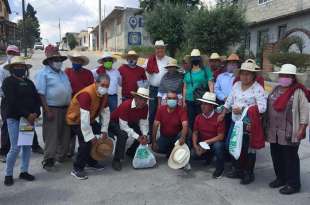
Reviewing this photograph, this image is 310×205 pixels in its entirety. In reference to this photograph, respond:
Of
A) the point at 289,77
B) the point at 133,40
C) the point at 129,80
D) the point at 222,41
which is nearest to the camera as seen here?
the point at 289,77

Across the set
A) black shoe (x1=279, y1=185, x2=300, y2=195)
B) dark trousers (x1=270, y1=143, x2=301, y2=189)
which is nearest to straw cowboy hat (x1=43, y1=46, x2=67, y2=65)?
dark trousers (x1=270, y1=143, x2=301, y2=189)

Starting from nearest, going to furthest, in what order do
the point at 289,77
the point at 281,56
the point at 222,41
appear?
the point at 289,77 → the point at 281,56 → the point at 222,41

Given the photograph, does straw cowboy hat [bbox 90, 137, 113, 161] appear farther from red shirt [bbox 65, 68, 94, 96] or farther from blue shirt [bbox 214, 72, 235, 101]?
blue shirt [bbox 214, 72, 235, 101]

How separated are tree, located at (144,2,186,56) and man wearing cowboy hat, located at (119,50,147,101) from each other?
645 inches

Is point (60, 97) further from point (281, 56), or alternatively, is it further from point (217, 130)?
point (281, 56)

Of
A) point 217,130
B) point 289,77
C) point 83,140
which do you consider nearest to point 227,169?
point 217,130

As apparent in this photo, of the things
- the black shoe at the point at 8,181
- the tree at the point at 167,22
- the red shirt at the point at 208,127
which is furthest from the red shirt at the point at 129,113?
the tree at the point at 167,22

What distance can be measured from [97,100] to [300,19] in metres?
17.1

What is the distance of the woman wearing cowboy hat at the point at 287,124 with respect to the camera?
15.8ft

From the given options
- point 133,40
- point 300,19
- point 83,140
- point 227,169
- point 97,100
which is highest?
point 300,19

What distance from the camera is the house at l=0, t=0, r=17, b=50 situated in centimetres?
5284

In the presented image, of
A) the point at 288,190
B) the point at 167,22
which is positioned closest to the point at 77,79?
the point at 288,190

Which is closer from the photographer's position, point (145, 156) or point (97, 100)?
point (97, 100)

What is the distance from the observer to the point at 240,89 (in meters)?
5.42
